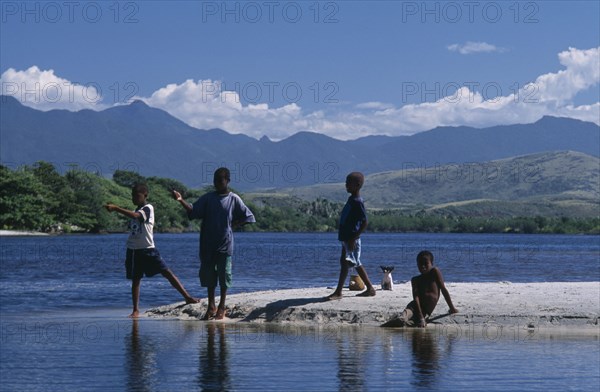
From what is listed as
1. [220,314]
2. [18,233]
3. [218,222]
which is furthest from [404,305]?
[18,233]

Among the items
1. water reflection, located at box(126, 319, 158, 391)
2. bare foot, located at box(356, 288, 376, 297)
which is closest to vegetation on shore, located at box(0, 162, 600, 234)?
bare foot, located at box(356, 288, 376, 297)

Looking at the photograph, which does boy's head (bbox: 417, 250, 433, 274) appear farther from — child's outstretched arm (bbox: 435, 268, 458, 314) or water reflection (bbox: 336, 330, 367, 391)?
water reflection (bbox: 336, 330, 367, 391)

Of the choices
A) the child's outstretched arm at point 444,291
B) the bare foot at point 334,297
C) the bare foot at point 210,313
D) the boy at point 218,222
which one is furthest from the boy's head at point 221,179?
the child's outstretched arm at point 444,291

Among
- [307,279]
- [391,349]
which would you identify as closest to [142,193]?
[391,349]

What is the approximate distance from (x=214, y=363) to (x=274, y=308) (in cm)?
509

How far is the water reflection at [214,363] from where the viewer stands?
9.04 m

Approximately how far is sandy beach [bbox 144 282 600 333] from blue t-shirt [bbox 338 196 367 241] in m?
1.10

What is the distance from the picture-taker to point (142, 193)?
15211 mm

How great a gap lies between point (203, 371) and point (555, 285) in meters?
10.6

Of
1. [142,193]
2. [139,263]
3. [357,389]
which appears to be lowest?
[357,389]

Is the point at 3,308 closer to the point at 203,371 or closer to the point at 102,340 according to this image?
the point at 102,340

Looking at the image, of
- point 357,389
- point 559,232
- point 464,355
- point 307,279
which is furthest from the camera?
point 559,232

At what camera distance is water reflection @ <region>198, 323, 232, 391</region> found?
29.7 ft

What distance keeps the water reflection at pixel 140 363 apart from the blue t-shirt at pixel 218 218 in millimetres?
1942
